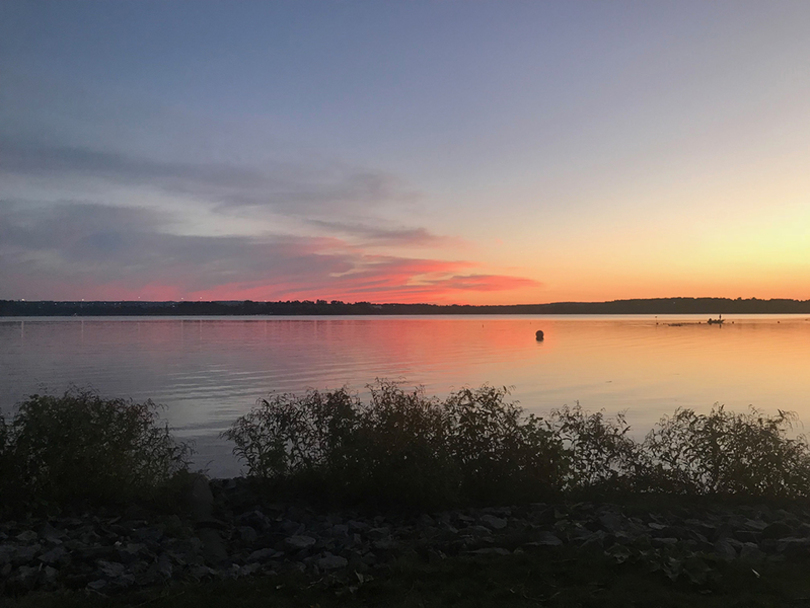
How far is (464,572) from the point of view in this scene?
7.82m

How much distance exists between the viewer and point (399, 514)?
11.2 meters

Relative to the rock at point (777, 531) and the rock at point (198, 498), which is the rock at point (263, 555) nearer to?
the rock at point (198, 498)

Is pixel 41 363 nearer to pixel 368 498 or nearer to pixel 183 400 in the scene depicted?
pixel 183 400

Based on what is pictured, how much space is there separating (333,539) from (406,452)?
2503 mm

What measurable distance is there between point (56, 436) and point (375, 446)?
232 inches

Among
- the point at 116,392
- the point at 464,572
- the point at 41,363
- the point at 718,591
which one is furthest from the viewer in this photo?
the point at 41,363

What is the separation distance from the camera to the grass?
6852mm

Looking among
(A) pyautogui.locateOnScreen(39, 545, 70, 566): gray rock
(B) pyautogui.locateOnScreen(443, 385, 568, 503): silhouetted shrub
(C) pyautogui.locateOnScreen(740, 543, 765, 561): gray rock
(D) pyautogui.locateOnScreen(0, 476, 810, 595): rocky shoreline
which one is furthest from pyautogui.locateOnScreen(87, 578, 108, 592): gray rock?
(C) pyautogui.locateOnScreen(740, 543, 765, 561): gray rock

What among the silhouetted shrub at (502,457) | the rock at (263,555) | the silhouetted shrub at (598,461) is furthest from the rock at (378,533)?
the silhouetted shrub at (598,461)

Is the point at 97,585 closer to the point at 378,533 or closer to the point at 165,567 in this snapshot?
the point at 165,567

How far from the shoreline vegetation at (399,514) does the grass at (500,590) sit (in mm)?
28

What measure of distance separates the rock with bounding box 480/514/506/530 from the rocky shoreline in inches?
0.9

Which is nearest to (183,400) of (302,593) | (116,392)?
(116,392)

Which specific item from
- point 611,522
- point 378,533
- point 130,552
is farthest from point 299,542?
point 611,522
